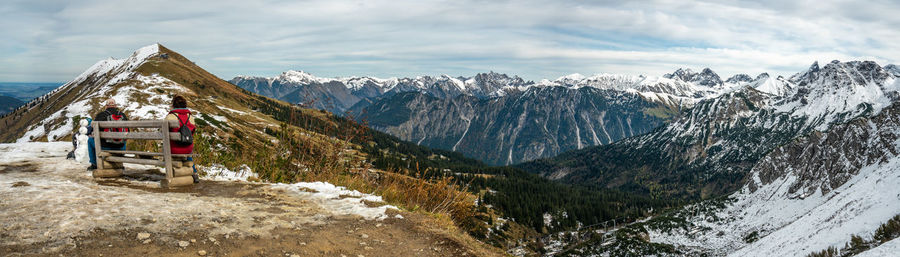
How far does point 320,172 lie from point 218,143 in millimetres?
6805

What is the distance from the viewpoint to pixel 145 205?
8.80 meters

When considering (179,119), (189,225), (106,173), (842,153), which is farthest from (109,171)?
(842,153)

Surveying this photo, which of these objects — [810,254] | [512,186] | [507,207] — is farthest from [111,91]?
[810,254]

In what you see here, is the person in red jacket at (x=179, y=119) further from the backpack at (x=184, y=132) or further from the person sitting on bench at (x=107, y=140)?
A: the person sitting on bench at (x=107, y=140)

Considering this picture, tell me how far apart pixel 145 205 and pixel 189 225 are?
198 centimetres

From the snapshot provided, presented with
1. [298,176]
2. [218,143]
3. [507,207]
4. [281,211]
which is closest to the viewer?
[281,211]

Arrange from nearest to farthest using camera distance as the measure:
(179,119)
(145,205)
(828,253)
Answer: (145,205) → (179,119) → (828,253)

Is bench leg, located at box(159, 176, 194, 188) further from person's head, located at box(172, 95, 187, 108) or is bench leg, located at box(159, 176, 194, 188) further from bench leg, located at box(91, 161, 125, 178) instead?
bench leg, located at box(91, 161, 125, 178)

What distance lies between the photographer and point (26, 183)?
10.1m

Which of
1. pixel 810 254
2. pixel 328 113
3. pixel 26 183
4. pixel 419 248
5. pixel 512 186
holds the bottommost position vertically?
pixel 512 186

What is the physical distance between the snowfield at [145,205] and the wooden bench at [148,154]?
462mm

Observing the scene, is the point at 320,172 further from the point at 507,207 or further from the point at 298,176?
the point at 507,207

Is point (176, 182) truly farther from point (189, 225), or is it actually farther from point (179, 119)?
point (189, 225)

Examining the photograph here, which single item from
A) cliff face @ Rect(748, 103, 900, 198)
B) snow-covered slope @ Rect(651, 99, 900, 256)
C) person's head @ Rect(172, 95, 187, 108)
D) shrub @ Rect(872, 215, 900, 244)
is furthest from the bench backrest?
cliff face @ Rect(748, 103, 900, 198)
